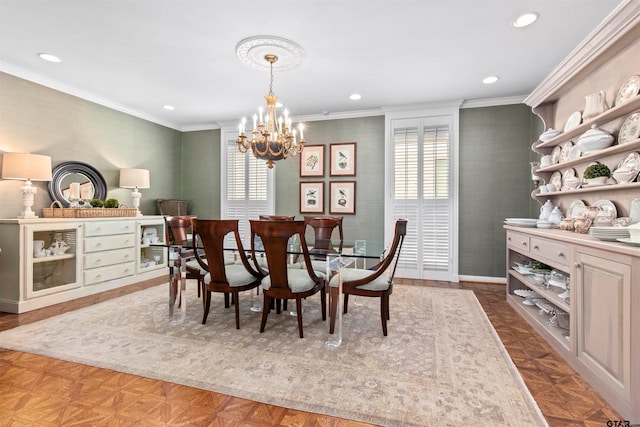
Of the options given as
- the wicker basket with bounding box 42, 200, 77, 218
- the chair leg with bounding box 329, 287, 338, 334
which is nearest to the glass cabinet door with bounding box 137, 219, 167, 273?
the wicker basket with bounding box 42, 200, 77, 218

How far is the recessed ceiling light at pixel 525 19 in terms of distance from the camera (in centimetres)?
248

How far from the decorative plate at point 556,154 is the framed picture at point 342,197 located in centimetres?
265

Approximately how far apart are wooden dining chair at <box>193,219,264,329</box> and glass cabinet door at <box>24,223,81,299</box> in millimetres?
1900

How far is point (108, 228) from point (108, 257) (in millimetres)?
384

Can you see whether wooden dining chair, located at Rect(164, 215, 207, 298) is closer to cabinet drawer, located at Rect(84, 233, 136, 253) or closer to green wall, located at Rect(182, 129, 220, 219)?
cabinet drawer, located at Rect(84, 233, 136, 253)

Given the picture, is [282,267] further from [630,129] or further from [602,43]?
[602,43]

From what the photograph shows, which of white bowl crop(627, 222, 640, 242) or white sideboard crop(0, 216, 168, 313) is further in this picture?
white sideboard crop(0, 216, 168, 313)

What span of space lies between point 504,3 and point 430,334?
8.90 ft

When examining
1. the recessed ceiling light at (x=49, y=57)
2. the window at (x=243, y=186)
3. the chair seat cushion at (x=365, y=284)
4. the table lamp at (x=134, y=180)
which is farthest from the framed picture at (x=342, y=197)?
the recessed ceiling light at (x=49, y=57)

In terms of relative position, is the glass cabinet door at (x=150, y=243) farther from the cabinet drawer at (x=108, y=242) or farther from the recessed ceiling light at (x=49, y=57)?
the recessed ceiling light at (x=49, y=57)

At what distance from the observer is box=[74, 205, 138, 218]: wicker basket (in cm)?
386

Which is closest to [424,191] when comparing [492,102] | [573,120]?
[492,102]

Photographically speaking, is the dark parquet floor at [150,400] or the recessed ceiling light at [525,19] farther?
the recessed ceiling light at [525,19]

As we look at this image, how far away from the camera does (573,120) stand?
295 cm
